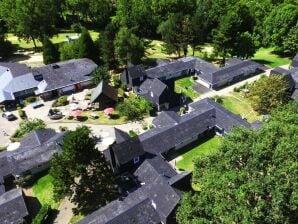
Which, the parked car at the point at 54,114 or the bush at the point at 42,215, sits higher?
the parked car at the point at 54,114

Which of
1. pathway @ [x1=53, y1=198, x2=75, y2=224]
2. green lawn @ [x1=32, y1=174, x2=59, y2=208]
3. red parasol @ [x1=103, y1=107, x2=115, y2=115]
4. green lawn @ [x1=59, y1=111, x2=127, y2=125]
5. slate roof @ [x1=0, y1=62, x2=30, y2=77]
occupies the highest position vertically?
slate roof @ [x1=0, y1=62, x2=30, y2=77]

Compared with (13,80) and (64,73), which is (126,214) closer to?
(64,73)

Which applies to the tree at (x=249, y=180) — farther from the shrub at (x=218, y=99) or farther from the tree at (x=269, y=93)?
the shrub at (x=218, y=99)

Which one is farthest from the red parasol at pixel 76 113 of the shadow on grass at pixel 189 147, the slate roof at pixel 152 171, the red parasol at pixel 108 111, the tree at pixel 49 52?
the tree at pixel 49 52

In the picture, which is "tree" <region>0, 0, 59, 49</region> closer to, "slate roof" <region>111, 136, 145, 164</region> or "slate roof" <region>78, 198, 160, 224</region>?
"slate roof" <region>111, 136, 145, 164</region>

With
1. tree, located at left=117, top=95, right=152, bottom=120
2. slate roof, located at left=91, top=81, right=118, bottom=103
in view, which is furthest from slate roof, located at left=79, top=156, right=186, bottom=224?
slate roof, located at left=91, top=81, right=118, bottom=103

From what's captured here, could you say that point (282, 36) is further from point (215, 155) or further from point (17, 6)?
point (17, 6)

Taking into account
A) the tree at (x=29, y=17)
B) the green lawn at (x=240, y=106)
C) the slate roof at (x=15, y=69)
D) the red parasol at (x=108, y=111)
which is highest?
the tree at (x=29, y=17)

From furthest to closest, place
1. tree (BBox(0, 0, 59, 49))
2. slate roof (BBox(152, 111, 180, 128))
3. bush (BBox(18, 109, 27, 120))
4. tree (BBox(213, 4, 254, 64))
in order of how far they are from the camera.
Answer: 1. tree (BBox(0, 0, 59, 49))
2. tree (BBox(213, 4, 254, 64))
3. bush (BBox(18, 109, 27, 120))
4. slate roof (BBox(152, 111, 180, 128))
